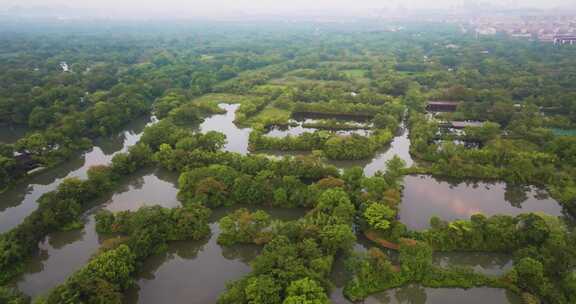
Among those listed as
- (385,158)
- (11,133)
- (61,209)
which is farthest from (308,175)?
(11,133)

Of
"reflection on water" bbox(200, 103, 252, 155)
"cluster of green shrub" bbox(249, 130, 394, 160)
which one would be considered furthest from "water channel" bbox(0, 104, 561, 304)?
"reflection on water" bbox(200, 103, 252, 155)

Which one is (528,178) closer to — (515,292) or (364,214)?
(515,292)

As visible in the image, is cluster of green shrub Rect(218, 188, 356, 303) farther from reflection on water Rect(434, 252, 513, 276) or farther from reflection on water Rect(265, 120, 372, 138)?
reflection on water Rect(265, 120, 372, 138)

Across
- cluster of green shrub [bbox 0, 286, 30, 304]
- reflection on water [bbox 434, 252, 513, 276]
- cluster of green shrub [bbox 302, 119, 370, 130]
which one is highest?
cluster of green shrub [bbox 302, 119, 370, 130]

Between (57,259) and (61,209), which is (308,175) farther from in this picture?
(57,259)

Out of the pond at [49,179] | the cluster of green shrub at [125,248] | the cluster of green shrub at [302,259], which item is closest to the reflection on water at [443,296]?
the cluster of green shrub at [302,259]
